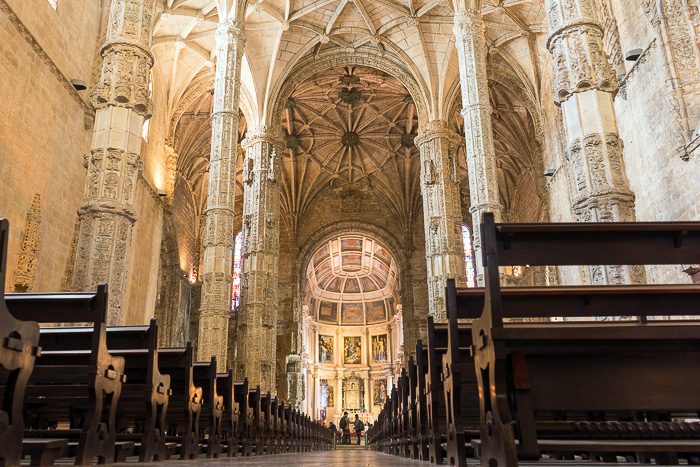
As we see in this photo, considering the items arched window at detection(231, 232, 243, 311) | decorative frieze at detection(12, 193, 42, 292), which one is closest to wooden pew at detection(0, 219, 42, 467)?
decorative frieze at detection(12, 193, 42, 292)

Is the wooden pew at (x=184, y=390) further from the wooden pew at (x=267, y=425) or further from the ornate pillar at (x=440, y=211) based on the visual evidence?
the ornate pillar at (x=440, y=211)

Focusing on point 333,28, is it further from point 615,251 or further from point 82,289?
point 615,251

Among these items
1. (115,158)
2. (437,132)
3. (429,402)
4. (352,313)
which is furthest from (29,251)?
(352,313)

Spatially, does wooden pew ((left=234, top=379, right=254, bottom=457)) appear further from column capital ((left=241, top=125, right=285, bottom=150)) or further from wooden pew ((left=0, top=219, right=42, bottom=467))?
column capital ((left=241, top=125, right=285, bottom=150))

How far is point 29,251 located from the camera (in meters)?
13.6

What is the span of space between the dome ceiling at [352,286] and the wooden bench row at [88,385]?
38.1 meters

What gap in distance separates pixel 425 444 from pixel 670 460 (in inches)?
113

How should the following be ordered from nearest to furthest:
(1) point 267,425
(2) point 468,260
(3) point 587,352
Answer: (3) point 587,352 < (1) point 267,425 < (2) point 468,260

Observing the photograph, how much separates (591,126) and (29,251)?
12.5m

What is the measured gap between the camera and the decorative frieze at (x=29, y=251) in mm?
13258

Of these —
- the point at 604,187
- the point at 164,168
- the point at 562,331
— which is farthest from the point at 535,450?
the point at 164,168

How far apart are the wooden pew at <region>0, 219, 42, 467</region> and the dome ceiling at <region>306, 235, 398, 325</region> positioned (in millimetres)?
42222

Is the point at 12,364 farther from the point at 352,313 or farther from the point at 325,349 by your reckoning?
the point at 352,313

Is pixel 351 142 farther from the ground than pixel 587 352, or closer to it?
farther from the ground
